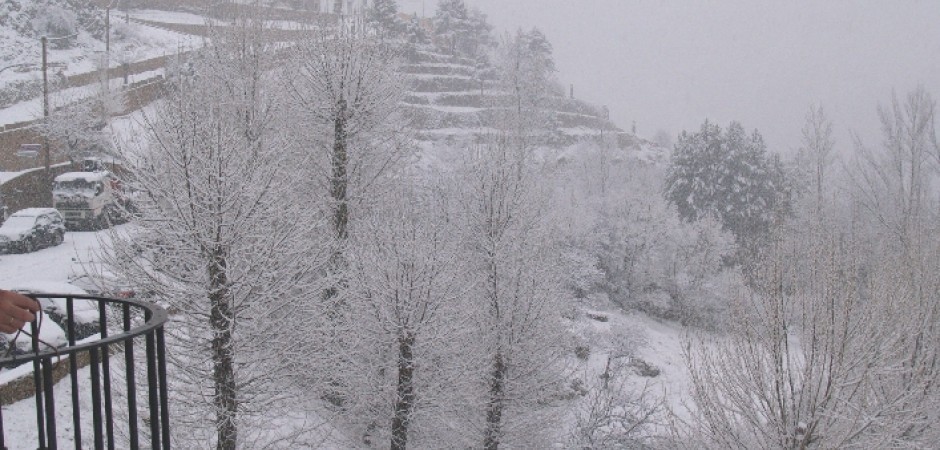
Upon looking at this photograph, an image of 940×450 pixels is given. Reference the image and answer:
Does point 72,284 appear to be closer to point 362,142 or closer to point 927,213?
point 362,142

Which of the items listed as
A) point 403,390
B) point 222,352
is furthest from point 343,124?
point 222,352

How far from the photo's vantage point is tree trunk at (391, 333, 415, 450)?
1417cm

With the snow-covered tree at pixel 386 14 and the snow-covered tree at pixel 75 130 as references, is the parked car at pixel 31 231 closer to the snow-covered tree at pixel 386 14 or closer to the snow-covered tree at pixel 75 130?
the snow-covered tree at pixel 75 130

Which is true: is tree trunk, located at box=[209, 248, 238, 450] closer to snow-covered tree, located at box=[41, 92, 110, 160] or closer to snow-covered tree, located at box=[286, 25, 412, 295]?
snow-covered tree, located at box=[286, 25, 412, 295]

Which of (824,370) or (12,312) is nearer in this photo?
(12,312)

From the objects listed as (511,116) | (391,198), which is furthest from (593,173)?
(391,198)

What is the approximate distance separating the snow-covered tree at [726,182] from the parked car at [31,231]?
3062 cm

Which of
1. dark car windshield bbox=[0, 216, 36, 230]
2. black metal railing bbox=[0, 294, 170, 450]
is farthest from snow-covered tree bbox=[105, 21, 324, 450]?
dark car windshield bbox=[0, 216, 36, 230]

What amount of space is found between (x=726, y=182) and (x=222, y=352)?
3410 cm

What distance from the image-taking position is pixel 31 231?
19328mm

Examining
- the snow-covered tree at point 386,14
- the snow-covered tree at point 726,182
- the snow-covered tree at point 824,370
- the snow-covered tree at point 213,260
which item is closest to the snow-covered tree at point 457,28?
the snow-covered tree at point 386,14

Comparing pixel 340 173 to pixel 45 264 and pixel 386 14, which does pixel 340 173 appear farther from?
pixel 386 14

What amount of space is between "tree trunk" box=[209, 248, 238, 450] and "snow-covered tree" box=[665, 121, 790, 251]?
3181 centimetres

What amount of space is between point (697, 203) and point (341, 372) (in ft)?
94.1
